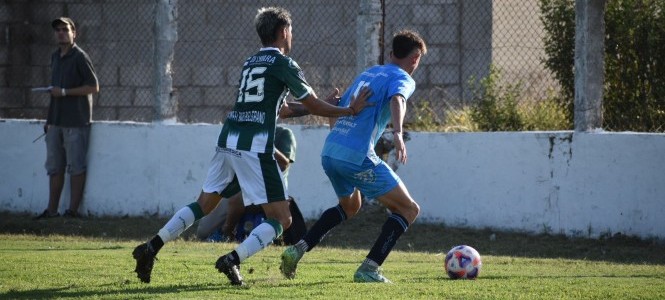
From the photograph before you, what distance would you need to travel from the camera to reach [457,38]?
621 inches

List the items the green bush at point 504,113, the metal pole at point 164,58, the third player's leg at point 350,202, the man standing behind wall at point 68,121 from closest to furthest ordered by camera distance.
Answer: the third player's leg at point 350,202, the green bush at point 504,113, the metal pole at point 164,58, the man standing behind wall at point 68,121

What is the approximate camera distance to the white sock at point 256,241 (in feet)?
24.8

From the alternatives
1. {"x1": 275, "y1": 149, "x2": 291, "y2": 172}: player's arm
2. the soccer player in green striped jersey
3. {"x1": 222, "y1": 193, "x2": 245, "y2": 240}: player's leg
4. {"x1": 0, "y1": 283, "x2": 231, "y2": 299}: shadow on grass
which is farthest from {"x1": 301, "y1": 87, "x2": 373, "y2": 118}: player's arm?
{"x1": 222, "y1": 193, "x2": 245, "y2": 240}: player's leg

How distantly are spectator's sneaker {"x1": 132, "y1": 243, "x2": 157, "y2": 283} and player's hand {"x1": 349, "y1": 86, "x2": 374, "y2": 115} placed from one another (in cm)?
165

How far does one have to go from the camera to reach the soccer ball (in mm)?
8352

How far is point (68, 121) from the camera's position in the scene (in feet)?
45.1

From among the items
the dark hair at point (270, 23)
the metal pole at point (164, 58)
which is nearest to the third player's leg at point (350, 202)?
the dark hair at point (270, 23)

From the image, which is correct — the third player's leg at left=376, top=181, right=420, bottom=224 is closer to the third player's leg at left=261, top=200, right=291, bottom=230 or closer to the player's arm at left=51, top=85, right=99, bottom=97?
the third player's leg at left=261, top=200, right=291, bottom=230

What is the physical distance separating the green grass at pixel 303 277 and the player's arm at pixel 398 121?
88cm

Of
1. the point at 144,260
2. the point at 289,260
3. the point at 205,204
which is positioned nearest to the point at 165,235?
the point at 144,260

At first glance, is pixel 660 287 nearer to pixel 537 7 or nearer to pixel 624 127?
pixel 624 127

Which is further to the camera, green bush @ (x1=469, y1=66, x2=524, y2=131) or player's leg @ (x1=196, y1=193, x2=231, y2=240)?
green bush @ (x1=469, y1=66, x2=524, y2=131)

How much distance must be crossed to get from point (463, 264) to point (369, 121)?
123 cm

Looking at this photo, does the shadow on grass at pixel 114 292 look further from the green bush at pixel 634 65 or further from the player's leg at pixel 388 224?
the green bush at pixel 634 65
